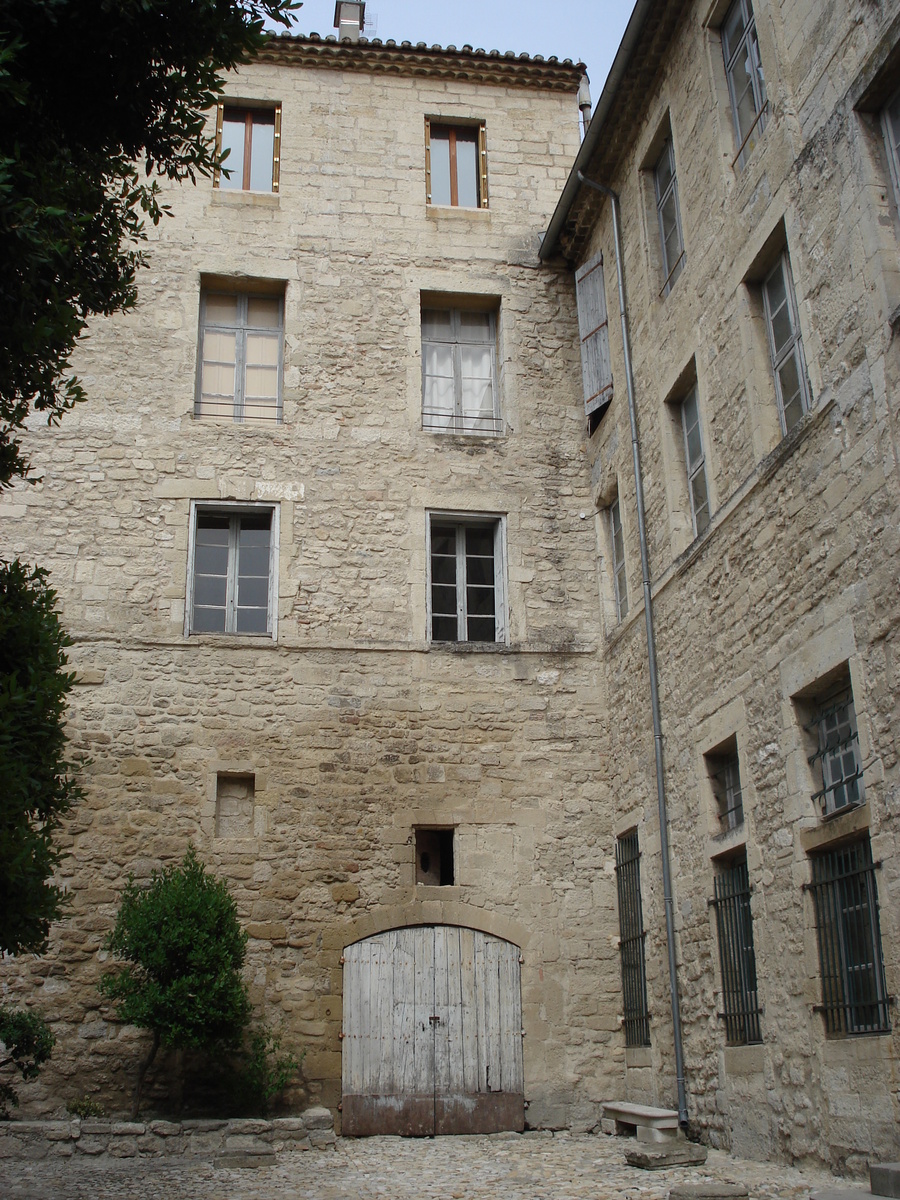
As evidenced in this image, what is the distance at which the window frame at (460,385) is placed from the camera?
11.0 metres

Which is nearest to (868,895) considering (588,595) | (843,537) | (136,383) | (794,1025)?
(794,1025)

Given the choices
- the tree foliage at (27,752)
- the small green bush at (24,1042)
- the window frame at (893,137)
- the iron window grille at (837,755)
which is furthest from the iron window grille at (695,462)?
the small green bush at (24,1042)

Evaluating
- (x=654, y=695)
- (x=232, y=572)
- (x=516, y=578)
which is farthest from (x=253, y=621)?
(x=654, y=695)

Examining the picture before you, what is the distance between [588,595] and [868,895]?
4.84 meters

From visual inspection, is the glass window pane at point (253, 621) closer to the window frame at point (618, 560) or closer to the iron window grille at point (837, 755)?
the window frame at point (618, 560)

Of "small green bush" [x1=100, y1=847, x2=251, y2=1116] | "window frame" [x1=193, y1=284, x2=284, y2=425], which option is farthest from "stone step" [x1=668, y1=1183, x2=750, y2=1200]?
"window frame" [x1=193, y1=284, x2=284, y2=425]

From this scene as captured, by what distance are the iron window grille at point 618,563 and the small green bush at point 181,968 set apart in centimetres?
402

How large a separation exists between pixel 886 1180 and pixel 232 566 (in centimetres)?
703

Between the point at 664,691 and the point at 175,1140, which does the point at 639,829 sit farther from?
the point at 175,1140

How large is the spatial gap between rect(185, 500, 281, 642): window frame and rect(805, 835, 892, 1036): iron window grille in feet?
16.6

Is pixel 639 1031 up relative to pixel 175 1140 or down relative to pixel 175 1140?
up

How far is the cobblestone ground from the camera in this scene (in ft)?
20.1

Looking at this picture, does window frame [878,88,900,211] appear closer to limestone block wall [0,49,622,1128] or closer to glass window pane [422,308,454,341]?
limestone block wall [0,49,622,1128]

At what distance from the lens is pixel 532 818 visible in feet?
32.0
